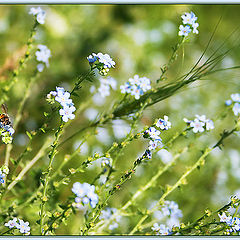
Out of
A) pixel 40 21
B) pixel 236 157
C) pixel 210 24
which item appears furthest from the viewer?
pixel 210 24

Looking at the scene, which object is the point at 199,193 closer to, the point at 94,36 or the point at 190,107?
the point at 190,107

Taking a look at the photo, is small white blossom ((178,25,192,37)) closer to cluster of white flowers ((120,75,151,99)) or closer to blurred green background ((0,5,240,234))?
cluster of white flowers ((120,75,151,99))

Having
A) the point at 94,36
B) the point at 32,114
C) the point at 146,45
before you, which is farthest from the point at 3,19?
the point at 146,45

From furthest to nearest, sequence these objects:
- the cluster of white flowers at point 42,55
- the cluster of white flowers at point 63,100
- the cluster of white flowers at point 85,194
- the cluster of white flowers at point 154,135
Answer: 1. the cluster of white flowers at point 42,55
2. the cluster of white flowers at point 154,135
3. the cluster of white flowers at point 63,100
4. the cluster of white flowers at point 85,194

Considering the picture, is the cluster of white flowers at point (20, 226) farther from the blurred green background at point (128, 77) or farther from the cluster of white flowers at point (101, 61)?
the cluster of white flowers at point (101, 61)

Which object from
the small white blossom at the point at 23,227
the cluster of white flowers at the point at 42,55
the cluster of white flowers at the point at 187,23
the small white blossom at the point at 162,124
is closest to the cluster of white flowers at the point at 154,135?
the small white blossom at the point at 162,124

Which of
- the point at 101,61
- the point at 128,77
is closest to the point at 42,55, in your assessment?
the point at 101,61
